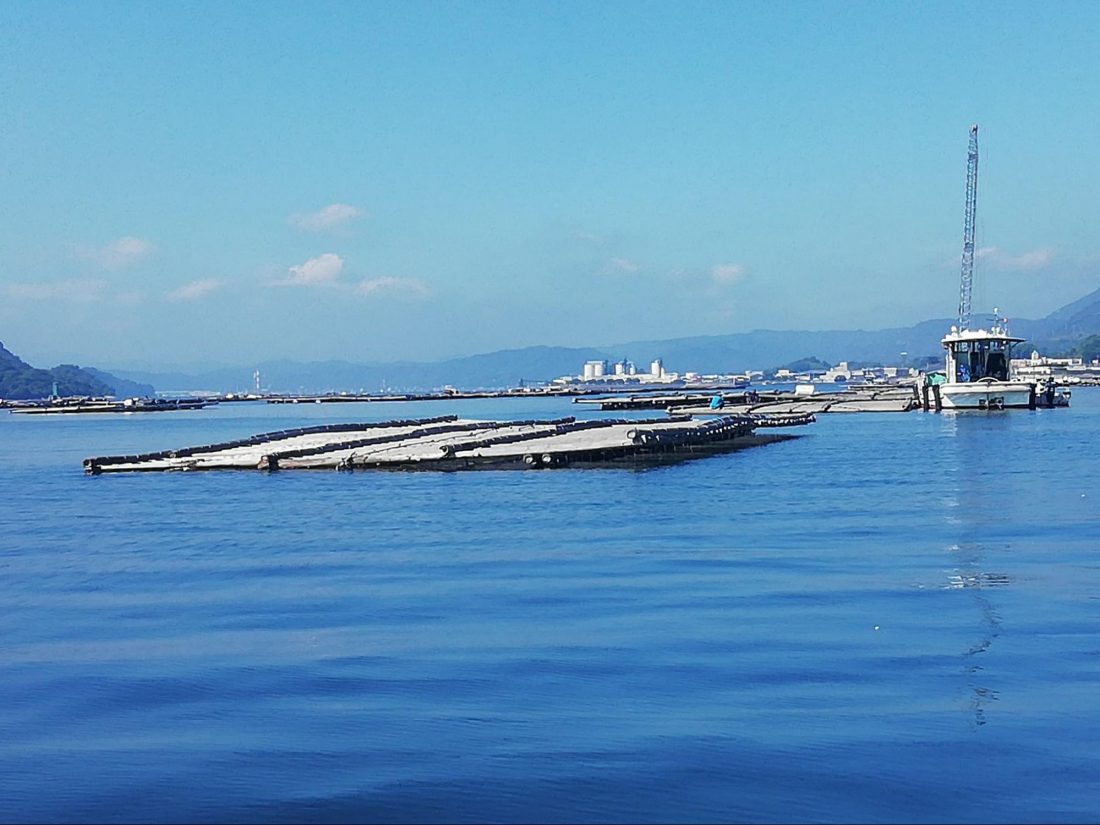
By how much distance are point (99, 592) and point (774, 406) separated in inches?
3688

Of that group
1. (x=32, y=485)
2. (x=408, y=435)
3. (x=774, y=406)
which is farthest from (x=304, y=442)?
(x=774, y=406)

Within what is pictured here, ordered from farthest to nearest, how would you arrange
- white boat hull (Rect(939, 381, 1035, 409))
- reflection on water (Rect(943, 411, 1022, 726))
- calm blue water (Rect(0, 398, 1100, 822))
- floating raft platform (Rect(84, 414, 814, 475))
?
white boat hull (Rect(939, 381, 1035, 409)), floating raft platform (Rect(84, 414, 814, 475)), reflection on water (Rect(943, 411, 1022, 726)), calm blue water (Rect(0, 398, 1100, 822))

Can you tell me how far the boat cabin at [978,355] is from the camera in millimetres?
80938

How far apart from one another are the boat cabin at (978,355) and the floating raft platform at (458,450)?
22.6m

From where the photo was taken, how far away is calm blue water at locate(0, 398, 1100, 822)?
372 inches

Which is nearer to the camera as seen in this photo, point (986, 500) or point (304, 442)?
point (986, 500)

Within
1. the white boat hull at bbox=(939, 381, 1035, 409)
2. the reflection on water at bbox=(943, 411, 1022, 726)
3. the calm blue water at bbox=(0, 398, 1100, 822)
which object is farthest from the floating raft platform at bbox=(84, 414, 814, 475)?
the white boat hull at bbox=(939, 381, 1035, 409)

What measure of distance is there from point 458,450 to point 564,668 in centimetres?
3708

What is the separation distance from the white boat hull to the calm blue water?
183ft

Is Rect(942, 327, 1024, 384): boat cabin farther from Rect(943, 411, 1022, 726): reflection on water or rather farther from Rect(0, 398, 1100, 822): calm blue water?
Rect(0, 398, 1100, 822): calm blue water

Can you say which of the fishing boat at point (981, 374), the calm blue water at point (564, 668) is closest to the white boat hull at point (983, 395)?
the fishing boat at point (981, 374)

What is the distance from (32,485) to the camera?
154 feet

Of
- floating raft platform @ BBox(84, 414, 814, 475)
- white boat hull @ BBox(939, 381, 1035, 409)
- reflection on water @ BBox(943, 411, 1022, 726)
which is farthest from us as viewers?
white boat hull @ BBox(939, 381, 1035, 409)

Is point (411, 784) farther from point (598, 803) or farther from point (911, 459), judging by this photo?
point (911, 459)
